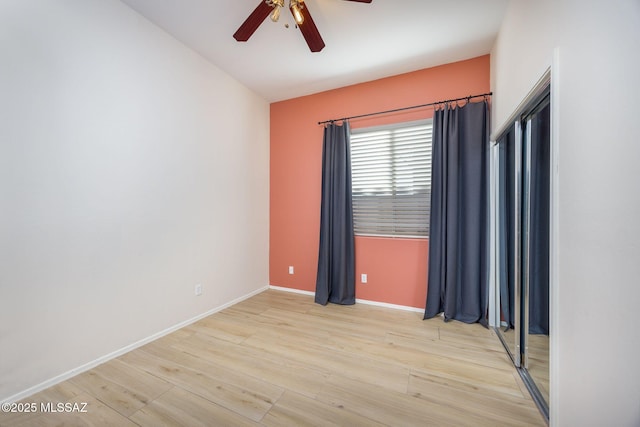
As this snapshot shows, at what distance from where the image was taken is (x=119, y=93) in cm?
204

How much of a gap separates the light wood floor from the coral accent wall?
693 mm

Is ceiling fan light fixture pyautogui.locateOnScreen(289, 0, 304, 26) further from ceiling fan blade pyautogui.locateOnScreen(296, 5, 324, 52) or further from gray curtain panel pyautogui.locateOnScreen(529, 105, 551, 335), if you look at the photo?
gray curtain panel pyautogui.locateOnScreen(529, 105, 551, 335)

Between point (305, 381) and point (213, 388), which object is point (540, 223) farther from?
point (213, 388)

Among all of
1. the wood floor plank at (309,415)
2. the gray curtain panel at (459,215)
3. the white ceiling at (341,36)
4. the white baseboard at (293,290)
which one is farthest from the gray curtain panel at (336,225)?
the wood floor plank at (309,415)

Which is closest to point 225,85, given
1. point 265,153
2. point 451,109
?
point 265,153

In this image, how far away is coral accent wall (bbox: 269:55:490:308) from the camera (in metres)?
2.91

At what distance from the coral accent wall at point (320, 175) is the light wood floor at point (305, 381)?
693mm

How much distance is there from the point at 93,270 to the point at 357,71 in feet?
10.9

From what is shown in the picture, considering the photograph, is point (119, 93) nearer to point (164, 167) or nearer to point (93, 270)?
point (164, 167)

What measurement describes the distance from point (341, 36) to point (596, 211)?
2.43 m

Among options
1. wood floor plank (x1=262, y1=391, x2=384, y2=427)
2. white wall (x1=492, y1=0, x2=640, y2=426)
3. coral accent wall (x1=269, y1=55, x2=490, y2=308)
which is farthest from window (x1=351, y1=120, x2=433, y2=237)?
wood floor plank (x1=262, y1=391, x2=384, y2=427)

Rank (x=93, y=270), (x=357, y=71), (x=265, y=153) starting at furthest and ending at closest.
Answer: (x=265, y=153)
(x=357, y=71)
(x=93, y=270)

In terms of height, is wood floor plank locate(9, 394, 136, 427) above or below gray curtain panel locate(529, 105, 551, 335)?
below

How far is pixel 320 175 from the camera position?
3541mm
